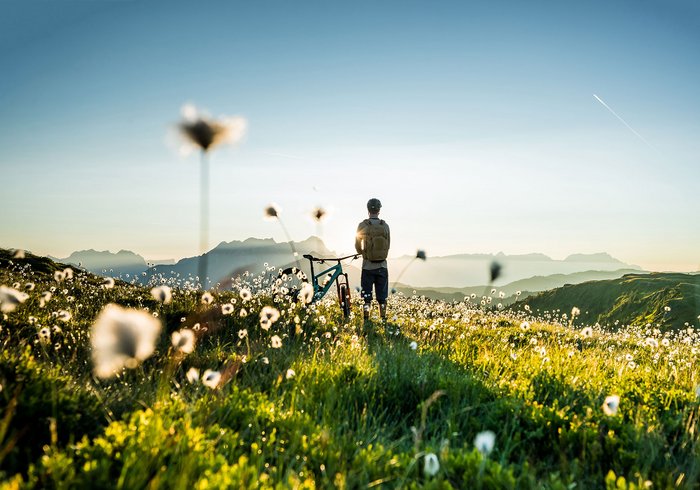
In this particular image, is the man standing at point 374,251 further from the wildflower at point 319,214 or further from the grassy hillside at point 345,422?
the grassy hillside at point 345,422

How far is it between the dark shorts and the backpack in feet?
1.21

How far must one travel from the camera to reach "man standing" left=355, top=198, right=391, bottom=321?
41.9ft

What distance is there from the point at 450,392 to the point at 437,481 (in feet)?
7.40

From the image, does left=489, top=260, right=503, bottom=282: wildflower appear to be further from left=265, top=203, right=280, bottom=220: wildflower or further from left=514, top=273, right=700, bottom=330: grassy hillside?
left=514, top=273, right=700, bottom=330: grassy hillside

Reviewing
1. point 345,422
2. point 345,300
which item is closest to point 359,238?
point 345,300

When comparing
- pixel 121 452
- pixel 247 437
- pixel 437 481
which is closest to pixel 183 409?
pixel 247 437

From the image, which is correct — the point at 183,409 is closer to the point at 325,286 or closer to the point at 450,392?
the point at 450,392

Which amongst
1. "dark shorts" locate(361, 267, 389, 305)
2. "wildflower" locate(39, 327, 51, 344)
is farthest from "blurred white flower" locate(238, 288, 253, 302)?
"dark shorts" locate(361, 267, 389, 305)

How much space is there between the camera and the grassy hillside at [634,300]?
205 feet

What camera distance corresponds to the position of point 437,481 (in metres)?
2.90

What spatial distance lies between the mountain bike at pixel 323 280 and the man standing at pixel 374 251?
15.0 inches

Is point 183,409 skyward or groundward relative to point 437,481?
skyward

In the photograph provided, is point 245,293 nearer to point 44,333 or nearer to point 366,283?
point 44,333

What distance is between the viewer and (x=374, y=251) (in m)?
12.9
